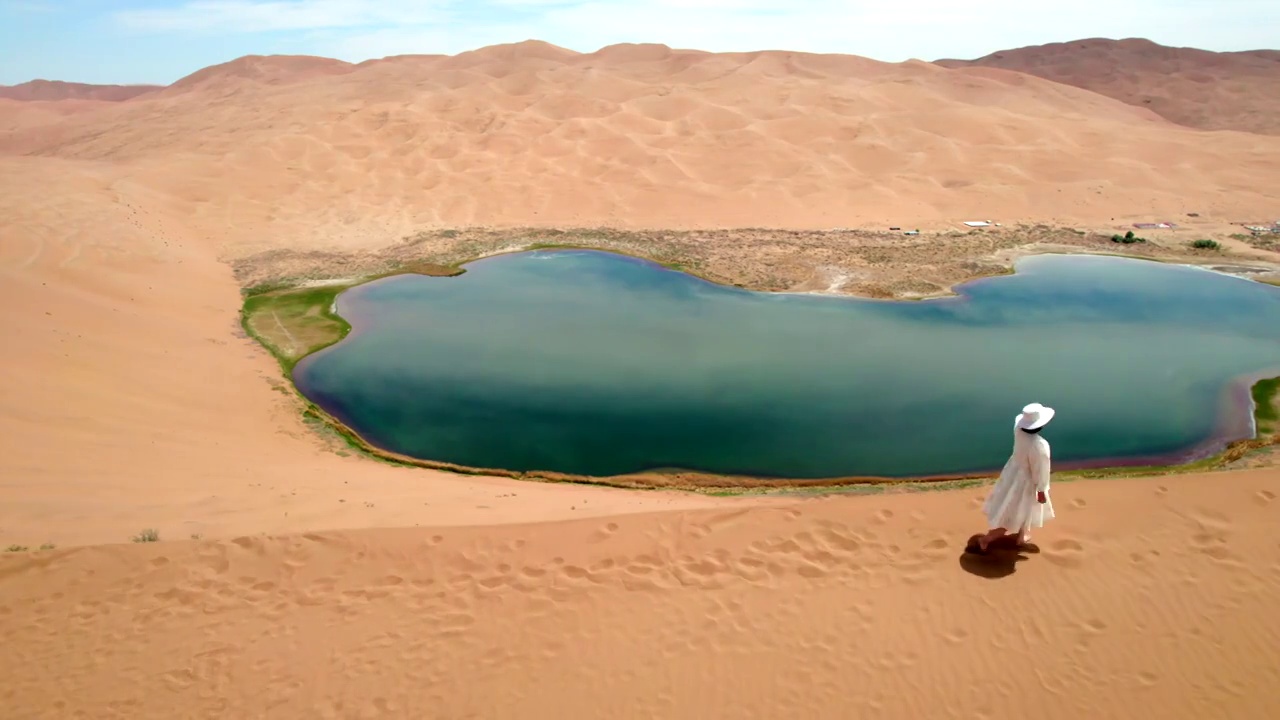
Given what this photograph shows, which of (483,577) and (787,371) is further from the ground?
(787,371)

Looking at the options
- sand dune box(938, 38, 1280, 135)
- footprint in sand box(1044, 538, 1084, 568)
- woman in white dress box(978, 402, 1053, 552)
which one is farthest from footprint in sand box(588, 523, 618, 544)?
sand dune box(938, 38, 1280, 135)

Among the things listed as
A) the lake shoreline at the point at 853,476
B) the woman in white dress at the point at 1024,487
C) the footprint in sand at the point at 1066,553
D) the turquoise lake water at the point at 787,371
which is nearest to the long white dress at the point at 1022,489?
the woman in white dress at the point at 1024,487

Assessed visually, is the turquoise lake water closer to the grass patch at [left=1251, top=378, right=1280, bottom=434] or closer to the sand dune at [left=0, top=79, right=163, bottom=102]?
the grass patch at [left=1251, top=378, right=1280, bottom=434]

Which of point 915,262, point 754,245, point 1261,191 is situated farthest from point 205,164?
point 1261,191

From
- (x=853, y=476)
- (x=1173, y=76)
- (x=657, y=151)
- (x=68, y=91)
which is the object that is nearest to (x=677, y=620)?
(x=853, y=476)

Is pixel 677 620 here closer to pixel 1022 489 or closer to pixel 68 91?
pixel 1022 489

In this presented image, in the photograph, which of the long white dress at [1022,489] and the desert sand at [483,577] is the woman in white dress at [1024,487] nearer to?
the long white dress at [1022,489]
